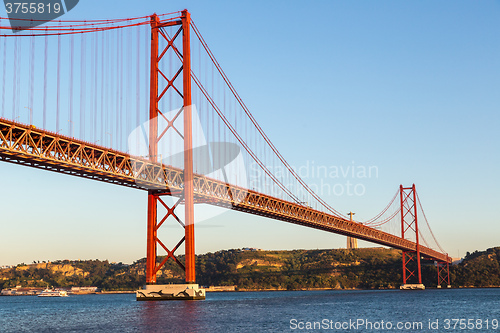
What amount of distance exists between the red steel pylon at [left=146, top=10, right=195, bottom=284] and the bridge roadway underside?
1407 mm

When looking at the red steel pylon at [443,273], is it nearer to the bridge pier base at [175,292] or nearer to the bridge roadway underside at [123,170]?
the bridge roadway underside at [123,170]

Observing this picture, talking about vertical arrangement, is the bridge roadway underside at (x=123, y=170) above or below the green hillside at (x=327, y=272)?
above

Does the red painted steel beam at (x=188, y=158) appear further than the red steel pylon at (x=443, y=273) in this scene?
No

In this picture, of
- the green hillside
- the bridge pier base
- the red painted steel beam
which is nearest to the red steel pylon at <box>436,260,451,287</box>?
the green hillside

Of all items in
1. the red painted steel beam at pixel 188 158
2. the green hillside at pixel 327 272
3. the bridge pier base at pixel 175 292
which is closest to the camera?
the red painted steel beam at pixel 188 158

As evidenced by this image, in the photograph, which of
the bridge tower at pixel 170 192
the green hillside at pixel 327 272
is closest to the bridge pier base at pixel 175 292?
the bridge tower at pixel 170 192

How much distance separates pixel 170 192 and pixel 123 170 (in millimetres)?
4961

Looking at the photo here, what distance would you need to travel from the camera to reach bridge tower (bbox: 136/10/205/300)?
2109 inches

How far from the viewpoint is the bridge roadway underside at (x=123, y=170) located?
45.1m

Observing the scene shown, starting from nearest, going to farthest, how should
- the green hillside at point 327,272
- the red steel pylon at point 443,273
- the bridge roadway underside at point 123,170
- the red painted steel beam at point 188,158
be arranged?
the bridge roadway underside at point 123,170, the red painted steel beam at point 188,158, the red steel pylon at point 443,273, the green hillside at point 327,272

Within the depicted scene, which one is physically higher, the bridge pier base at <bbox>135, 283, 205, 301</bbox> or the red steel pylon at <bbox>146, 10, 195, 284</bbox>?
the red steel pylon at <bbox>146, 10, 195, 284</bbox>

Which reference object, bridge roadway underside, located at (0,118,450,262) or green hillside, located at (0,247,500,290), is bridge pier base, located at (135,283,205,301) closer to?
bridge roadway underside, located at (0,118,450,262)

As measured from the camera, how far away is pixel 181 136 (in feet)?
181

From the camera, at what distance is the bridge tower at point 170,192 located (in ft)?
176
